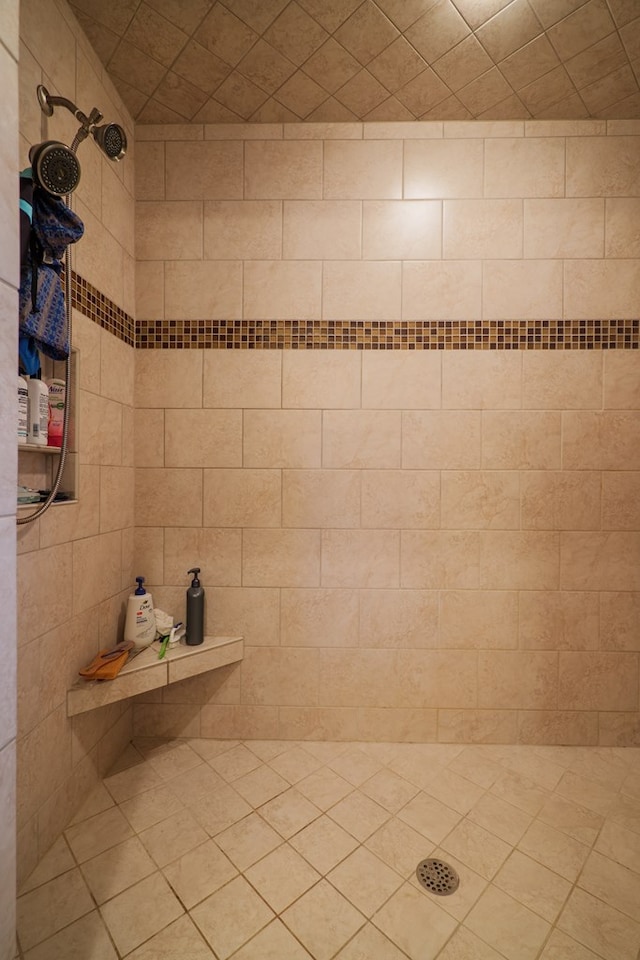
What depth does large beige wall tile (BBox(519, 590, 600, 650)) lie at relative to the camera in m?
1.72

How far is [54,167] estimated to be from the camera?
944mm

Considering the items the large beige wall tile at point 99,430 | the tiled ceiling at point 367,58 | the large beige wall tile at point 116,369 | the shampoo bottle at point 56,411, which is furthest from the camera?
the large beige wall tile at point 116,369

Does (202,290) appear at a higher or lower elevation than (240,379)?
higher

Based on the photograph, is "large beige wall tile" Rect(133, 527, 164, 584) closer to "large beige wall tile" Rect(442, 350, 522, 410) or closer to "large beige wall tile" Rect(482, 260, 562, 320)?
"large beige wall tile" Rect(442, 350, 522, 410)

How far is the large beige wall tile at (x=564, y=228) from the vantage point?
1.68 metres

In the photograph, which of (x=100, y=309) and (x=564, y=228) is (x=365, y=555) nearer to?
(x=100, y=309)

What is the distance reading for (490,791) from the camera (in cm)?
148

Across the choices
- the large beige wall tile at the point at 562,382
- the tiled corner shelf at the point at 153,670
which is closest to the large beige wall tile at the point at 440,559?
the large beige wall tile at the point at 562,382

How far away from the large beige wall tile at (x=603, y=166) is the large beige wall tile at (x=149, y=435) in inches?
80.6

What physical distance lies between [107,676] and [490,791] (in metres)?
1.48

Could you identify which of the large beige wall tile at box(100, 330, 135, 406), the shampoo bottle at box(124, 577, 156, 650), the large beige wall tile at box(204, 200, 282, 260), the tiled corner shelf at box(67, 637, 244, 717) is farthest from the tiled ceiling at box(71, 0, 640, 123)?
the tiled corner shelf at box(67, 637, 244, 717)

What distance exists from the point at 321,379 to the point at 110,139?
3.30 feet

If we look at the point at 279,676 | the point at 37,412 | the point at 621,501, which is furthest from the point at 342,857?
the point at 621,501

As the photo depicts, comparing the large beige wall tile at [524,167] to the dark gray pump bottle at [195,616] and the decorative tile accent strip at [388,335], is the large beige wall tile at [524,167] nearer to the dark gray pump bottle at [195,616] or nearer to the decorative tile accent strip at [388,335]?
the decorative tile accent strip at [388,335]
